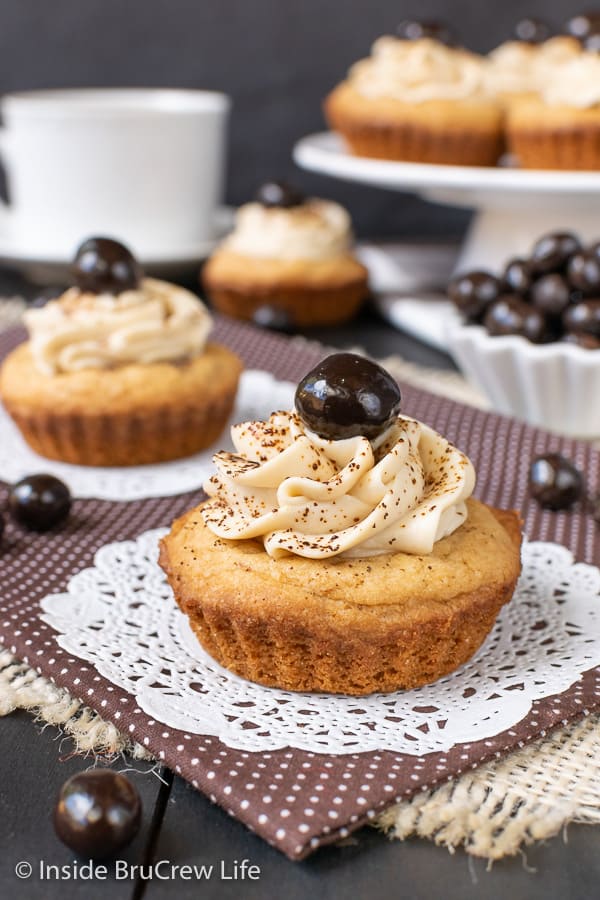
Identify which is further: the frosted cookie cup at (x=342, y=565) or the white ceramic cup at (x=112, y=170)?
the white ceramic cup at (x=112, y=170)

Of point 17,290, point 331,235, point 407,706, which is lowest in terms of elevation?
point 17,290

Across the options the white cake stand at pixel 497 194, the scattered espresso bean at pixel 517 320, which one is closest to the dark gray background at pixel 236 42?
the white cake stand at pixel 497 194

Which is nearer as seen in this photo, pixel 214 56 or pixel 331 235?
pixel 331 235

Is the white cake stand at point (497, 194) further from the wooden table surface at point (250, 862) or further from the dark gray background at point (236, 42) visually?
the wooden table surface at point (250, 862)

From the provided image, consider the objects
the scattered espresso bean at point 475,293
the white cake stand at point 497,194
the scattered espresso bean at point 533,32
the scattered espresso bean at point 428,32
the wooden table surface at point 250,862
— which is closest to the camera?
the wooden table surface at point 250,862

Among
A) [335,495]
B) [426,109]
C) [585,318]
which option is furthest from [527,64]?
[335,495]

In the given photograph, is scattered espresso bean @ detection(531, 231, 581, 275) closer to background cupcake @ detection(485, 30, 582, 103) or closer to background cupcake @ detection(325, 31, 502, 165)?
background cupcake @ detection(325, 31, 502, 165)

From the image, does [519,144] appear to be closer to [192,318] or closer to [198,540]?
[192,318]

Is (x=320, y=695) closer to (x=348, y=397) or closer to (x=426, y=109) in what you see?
(x=348, y=397)

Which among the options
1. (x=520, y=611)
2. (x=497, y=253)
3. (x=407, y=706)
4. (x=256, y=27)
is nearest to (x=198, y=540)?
(x=407, y=706)
